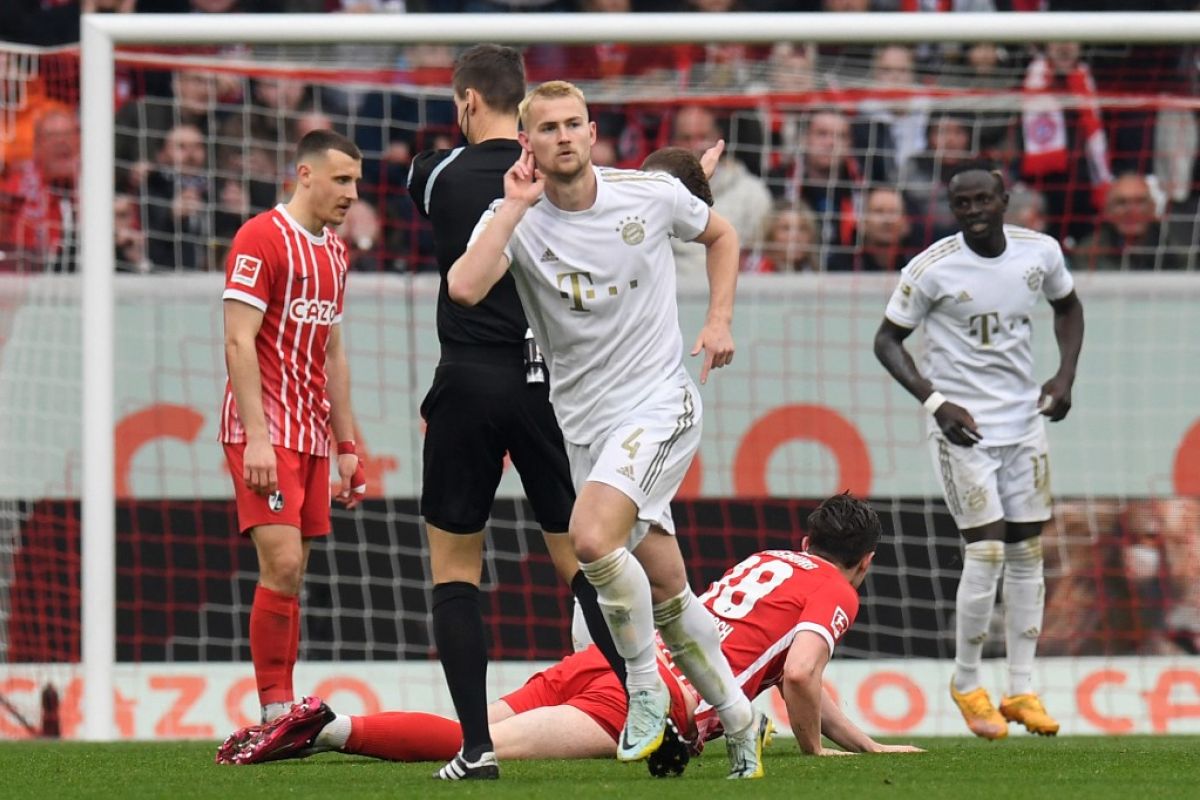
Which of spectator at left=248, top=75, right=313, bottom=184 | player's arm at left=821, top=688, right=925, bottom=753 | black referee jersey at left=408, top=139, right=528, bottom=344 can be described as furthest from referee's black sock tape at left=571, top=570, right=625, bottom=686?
spectator at left=248, top=75, right=313, bottom=184

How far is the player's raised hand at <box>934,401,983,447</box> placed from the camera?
7707 millimetres

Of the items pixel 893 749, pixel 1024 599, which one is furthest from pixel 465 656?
pixel 1024 599

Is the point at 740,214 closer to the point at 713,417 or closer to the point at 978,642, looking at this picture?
the point at 713,417

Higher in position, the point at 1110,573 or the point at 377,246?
the point at 377,246

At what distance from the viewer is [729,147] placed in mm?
10250

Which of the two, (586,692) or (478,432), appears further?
(586,692)

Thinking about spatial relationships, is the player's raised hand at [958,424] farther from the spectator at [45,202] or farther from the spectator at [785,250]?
the spectator at [45,202]

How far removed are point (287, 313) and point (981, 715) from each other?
3227mm

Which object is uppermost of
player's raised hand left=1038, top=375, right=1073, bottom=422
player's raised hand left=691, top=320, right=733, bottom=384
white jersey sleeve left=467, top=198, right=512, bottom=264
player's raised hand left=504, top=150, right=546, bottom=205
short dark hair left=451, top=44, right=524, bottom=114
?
short dark hair left=451, top=44, right=524, bottom=114

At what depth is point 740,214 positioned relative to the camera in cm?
1009

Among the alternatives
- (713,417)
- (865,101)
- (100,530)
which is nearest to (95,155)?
(100,530)

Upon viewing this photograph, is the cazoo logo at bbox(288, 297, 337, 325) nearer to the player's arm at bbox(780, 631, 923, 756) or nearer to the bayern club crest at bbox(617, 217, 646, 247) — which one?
the bayern club crest at bbox(617, 217, 646, 247)

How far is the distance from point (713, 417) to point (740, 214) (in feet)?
3.73

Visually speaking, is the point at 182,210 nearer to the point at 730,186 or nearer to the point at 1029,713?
the point at 730,186
